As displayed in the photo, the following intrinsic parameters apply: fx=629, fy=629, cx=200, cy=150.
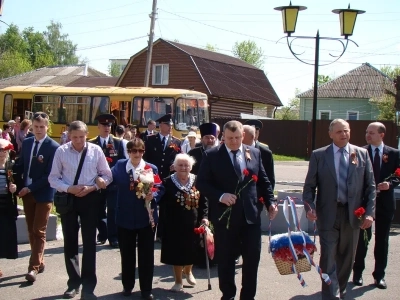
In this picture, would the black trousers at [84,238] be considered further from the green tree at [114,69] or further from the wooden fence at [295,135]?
the green tree at [114,69]

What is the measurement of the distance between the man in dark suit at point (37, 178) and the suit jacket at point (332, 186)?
120 inches

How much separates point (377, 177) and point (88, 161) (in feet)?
11.5

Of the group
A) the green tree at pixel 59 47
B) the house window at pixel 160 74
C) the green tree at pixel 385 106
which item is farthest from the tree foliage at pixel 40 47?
the green tree at pixel 385 106

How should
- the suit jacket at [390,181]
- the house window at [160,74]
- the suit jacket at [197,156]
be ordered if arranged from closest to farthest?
the suit jacket at [390,181] → the suit jacket at [197,156] → the house window at [160,74]

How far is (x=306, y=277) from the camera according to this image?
7.89 meters

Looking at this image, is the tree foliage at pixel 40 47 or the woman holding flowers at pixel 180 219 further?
the tree foliage at pixel 40 47

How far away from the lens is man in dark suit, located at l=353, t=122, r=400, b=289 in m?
7.55

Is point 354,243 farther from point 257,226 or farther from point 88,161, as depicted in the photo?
point 88,161

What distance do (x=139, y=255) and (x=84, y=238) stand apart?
63 cm

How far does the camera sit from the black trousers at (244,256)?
20.4 feet

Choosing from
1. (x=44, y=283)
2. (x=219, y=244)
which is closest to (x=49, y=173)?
(x=44, y=283)

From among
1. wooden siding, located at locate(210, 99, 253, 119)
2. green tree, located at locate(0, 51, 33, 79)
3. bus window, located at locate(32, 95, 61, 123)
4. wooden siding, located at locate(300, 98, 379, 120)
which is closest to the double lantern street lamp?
bus window, located at locate(32, 95, 61, 123)

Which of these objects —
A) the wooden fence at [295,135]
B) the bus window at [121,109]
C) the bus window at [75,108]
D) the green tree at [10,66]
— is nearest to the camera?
the bus window at [121,109]

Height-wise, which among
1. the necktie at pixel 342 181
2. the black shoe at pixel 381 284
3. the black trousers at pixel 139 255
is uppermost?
the necktie at pixel 342 181
